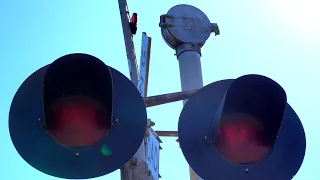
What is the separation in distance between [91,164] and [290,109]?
3.65ft

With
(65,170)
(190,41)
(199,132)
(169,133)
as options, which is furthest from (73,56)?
(190,41)

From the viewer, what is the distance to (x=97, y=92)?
227cm

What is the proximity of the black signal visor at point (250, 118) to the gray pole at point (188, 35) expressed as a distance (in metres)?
3.38

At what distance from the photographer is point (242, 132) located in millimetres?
2338

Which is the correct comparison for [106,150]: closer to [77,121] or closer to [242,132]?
[77,121]

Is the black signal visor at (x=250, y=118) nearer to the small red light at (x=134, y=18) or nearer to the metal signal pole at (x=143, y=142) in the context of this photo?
the metal signal pole at (x=143, y=142)

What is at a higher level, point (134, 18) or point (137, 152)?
point (134, 18)

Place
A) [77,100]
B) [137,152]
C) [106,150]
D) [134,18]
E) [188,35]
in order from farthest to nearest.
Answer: [188,35], [134,18], [137,152], [77,100], [106,150]

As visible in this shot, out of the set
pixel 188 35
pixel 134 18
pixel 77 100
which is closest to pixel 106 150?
pixel 77 100

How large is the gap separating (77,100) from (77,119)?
0.12 metres

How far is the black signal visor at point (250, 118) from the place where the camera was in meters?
2.28

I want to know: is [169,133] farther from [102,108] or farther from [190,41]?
[190,41]

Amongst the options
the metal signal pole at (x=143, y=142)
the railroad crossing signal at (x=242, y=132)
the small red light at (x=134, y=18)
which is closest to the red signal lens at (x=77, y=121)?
the railroad crossing signal at (x=242, y=132)

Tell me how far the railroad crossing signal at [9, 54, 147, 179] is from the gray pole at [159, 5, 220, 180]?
3570 millimetres
